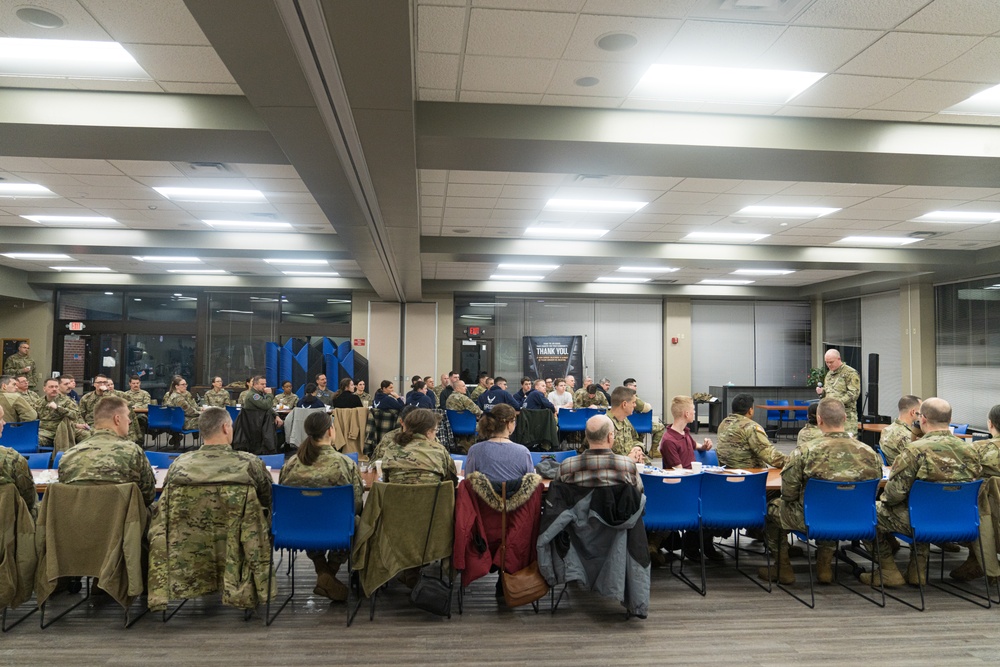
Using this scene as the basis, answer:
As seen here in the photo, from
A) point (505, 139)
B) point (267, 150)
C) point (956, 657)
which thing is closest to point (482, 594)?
point (956, 657)

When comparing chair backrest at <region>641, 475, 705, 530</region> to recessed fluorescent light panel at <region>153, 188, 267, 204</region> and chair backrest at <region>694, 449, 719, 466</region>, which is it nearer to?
chair backrest at <region>694, 449, 719, 466</region>

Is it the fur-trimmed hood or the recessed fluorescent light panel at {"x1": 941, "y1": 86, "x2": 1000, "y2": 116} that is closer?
the fur-trimmed hood

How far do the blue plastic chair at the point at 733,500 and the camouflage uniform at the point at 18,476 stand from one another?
401 cm

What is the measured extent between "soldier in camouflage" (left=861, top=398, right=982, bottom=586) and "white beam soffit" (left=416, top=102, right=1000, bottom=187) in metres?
1.99

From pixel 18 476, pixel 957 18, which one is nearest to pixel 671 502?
pixel 957 18

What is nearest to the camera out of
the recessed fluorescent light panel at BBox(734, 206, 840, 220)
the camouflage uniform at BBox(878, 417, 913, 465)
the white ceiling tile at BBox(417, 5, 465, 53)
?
the white ceiling tile at BBox(417, 5, 465, 53)

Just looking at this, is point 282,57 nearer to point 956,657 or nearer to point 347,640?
point 347,640

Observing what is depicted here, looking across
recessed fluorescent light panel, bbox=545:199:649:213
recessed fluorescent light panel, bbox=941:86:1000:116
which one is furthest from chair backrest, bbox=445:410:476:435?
recessed fluorescent light panel, bbox=941:86:1000:116

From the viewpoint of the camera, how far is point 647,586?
371 centimetres

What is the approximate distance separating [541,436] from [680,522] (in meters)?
4.83

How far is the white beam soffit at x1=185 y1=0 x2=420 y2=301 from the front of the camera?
108 inches

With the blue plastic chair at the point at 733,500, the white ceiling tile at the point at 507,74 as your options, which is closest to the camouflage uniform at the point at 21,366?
the white ceiling tile at the point at 507,74

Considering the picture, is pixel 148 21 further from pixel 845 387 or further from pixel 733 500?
pixel 845 387

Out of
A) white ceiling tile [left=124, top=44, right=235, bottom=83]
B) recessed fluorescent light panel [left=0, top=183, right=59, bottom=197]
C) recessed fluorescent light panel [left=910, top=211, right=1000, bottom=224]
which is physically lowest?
recessed fluorescent light panel [left=910, top=211, right=1000, bottom=224]
